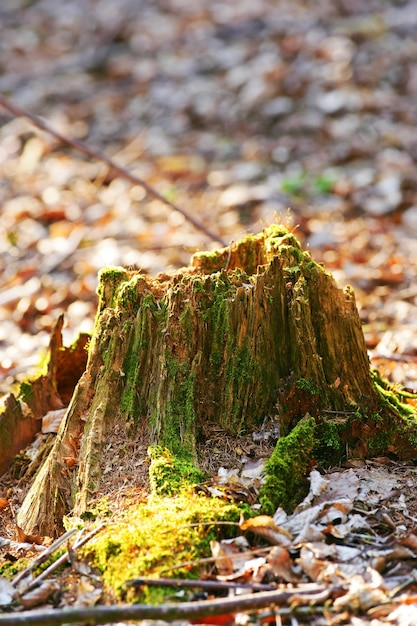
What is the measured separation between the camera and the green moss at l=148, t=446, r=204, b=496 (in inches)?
114

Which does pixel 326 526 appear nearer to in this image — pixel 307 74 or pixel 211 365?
pixel 211 365

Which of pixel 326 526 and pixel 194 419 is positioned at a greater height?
pixel 194 419

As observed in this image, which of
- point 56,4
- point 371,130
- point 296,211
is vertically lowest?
point 296,211

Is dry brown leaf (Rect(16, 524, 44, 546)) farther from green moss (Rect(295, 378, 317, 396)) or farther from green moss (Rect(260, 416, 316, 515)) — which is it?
green moss (Rect(295, 378, 317, 396))

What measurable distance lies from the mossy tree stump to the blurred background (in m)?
1.45

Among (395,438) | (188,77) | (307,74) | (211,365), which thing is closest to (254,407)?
(211,365)

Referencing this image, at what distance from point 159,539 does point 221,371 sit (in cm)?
87

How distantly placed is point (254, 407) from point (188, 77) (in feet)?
30.9

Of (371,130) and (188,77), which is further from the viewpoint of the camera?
(188,77)

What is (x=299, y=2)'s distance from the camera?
12.5 metres

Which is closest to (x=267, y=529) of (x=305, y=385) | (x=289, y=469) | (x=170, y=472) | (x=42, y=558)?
(x=289, y=469)

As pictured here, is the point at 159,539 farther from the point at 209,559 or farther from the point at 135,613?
the point at 135,613

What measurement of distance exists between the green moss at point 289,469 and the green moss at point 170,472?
0.31 m

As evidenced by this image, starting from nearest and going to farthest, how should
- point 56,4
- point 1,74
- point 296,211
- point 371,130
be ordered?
point 296,211 → point 371,130 → point 1,74 → point 56,4
